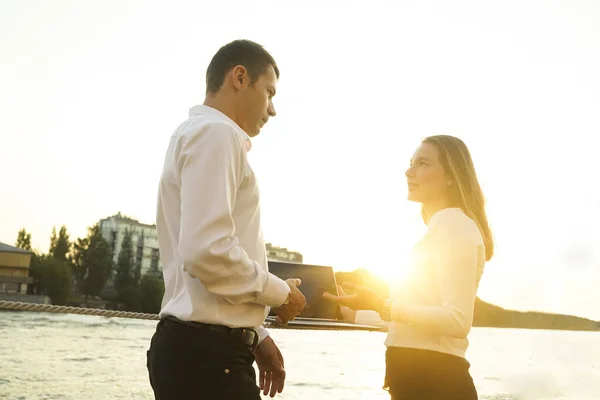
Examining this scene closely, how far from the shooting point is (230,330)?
5.74ft

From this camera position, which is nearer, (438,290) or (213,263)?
(213,263)

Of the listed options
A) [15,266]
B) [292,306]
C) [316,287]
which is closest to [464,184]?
[316,287]

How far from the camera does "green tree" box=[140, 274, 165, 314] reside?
86562 mm

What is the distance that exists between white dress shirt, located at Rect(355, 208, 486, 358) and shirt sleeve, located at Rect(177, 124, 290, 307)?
0.67 metres

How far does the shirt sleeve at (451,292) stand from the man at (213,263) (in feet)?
1.54

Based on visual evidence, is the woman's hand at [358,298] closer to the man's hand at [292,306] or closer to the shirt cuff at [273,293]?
the man's hand at [292,306]

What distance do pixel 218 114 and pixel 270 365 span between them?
3.13 ft

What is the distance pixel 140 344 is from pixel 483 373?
87.2 ft

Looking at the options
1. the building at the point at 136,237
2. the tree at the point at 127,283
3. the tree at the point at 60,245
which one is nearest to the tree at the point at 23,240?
the tree at the point at 60,245

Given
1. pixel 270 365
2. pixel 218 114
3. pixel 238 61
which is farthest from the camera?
pixel 270 365

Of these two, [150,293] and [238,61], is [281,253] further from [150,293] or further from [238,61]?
[238,61]

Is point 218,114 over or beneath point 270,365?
over

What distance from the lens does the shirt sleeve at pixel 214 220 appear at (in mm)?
1618

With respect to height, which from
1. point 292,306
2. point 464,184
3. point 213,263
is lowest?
point 292,306
